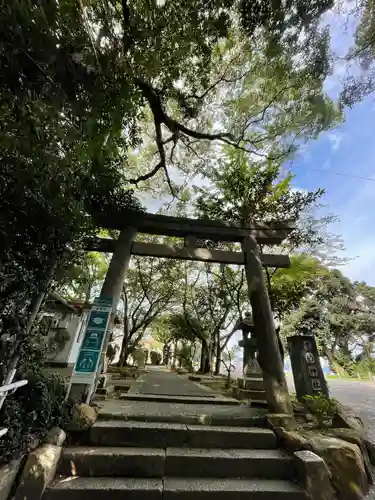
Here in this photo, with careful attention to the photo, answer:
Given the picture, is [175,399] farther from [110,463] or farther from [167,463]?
[110,463]

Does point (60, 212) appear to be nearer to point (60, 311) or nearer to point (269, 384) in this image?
point (269, 384)

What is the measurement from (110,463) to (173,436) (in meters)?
0.77

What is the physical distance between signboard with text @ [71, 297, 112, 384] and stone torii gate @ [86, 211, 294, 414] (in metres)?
0.31

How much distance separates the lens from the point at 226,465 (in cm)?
269

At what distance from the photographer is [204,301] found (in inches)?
566

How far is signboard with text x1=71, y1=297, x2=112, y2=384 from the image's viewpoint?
3512mm

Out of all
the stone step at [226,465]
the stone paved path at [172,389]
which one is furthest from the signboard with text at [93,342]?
the stone paved path at [172,389]

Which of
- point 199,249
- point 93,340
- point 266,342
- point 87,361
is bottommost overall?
point 87,361

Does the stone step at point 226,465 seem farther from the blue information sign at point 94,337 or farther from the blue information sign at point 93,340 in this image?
the blue information sign at point 93,340

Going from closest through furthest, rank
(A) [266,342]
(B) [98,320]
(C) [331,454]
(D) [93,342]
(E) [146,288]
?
(C) [331,454] < (D) [93,342] < (B) [98,320] < (A) [266,342] < (E) [146,288]

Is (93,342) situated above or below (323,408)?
above

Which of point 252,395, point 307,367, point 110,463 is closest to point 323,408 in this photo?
point 307,367

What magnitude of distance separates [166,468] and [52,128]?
12.6ft

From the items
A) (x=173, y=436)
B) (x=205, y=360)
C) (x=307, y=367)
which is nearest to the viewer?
(x=173, y=436)
